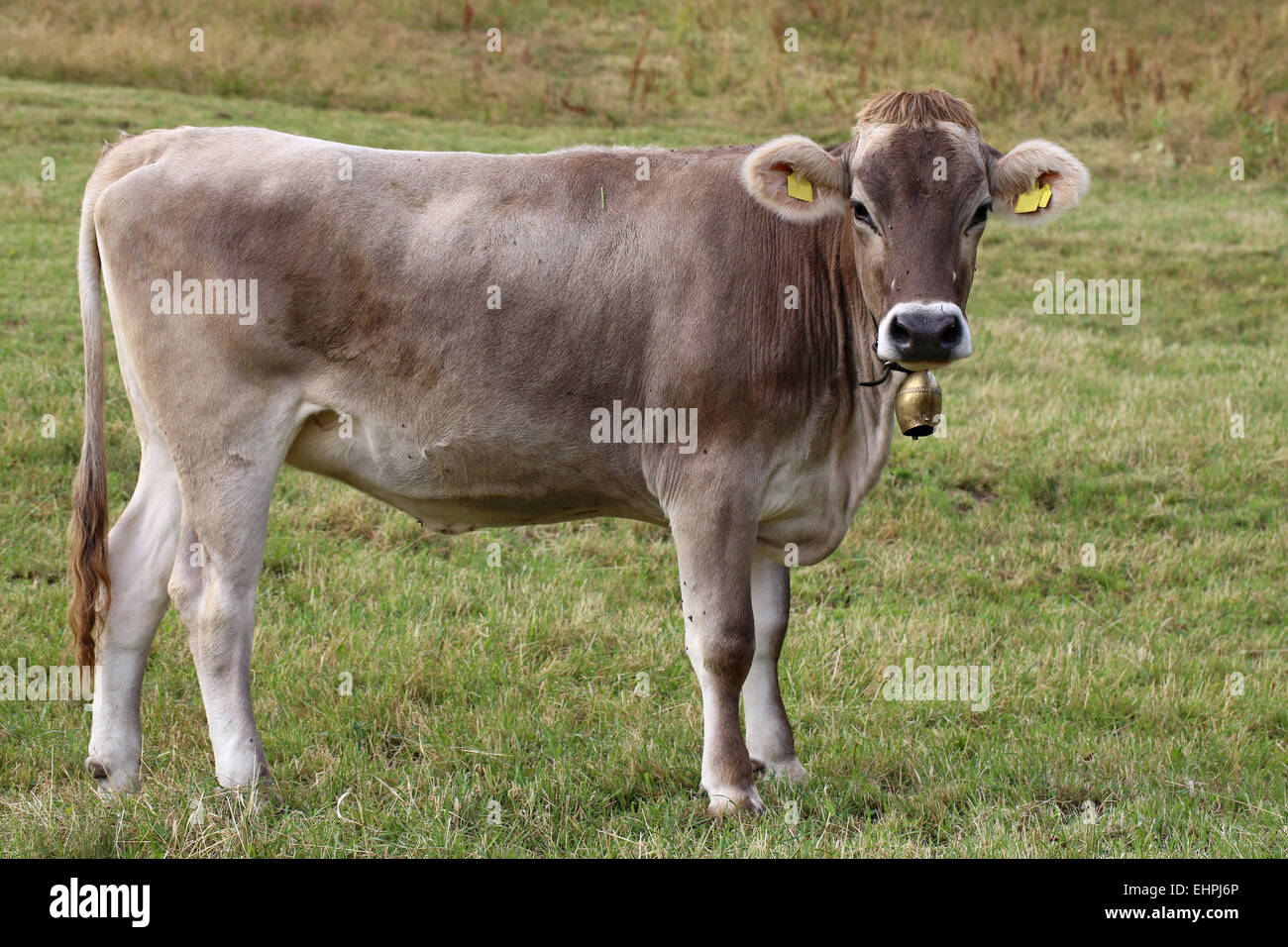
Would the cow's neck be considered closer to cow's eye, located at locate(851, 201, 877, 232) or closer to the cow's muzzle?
cow's eye, located at locate(851, 201, 877, 232)

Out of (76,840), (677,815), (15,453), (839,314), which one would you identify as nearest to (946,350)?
(839,314)

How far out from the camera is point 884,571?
7168 mm

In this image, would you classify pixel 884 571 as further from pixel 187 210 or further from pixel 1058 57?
pixel 1058 57

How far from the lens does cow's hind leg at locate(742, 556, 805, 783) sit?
17.0 ft

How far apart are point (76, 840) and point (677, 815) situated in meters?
1.94

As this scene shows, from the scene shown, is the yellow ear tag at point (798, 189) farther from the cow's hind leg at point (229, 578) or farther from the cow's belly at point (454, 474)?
the cow's hind leg at point (229, 578)

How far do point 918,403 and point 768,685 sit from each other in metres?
1.27

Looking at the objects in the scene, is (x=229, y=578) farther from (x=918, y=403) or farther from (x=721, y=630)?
(x=918, y=403)

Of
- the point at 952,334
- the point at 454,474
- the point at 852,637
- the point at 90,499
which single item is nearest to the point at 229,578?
the point at 90,499

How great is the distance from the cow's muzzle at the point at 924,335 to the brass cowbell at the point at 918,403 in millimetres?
477

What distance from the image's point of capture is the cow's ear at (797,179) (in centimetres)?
459

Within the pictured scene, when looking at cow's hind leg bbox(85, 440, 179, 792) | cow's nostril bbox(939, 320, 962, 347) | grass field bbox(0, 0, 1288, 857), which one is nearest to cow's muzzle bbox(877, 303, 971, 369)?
cow's nostril bbox(939, 320, 962, 347)

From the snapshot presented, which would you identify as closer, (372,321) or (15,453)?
(372,321)

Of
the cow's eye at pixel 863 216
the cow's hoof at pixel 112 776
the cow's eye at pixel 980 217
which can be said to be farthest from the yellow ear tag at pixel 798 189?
the cow's hoof at pixel 112 776
